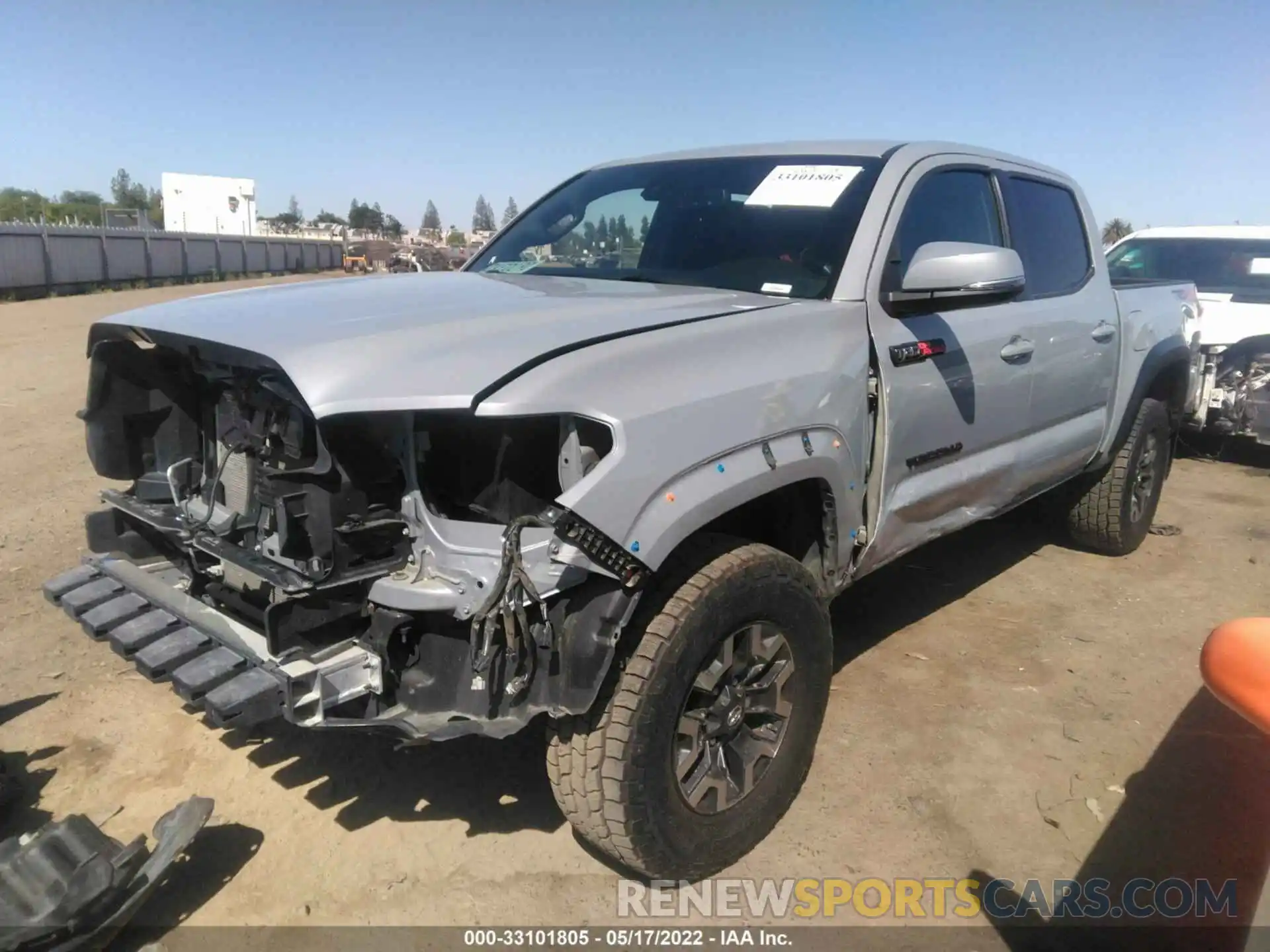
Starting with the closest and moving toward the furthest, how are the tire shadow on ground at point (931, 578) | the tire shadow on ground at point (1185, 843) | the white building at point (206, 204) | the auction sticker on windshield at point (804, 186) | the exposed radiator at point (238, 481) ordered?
the tire shadow on ground at point (1185, 843) → the exposed radiator at point (238, 481) → the auction sticker on windshield at point (804, 186) → the tire shadow on ground at point (931, 578) → the white building at point (206, 204)

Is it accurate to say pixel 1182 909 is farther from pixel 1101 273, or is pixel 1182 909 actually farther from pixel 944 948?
pixel 1101 273

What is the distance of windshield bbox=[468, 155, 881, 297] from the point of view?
3.12 metres

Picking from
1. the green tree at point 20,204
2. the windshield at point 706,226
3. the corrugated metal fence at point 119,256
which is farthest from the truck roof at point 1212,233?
the green tree at point 20,204

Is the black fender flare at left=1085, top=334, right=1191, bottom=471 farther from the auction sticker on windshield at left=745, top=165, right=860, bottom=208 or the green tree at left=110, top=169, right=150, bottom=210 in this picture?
the green tree at left=110, top=169, right=150, bottom=210

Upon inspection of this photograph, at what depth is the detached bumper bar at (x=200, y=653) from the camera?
2.14 metres

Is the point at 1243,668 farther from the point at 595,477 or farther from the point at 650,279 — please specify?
the point at 650,279

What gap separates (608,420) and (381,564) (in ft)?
2.18

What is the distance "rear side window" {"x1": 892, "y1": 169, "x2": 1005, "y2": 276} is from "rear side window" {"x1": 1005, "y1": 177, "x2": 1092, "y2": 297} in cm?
19

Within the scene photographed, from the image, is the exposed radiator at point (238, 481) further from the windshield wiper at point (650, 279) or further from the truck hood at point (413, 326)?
the windshield wiper at point (650, 279)

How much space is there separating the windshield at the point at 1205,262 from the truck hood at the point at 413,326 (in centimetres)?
645

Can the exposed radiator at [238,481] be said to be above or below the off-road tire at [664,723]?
above

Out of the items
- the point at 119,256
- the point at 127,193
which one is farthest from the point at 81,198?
the point at 119,256

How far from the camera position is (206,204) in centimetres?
5703

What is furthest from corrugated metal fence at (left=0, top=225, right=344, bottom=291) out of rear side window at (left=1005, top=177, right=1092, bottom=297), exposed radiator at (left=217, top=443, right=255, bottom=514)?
rear side window at (left=1005, top=177, right=1092, bottom=297)
